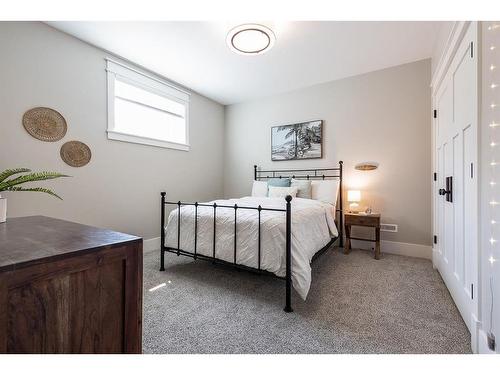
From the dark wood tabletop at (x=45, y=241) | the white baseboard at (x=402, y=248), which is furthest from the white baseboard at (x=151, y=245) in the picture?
the white baseboard at (x=402, y=248)

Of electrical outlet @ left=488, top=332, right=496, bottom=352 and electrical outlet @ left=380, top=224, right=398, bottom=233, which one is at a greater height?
electrical outlet @ left=380, top=224, right=398, bottom=233

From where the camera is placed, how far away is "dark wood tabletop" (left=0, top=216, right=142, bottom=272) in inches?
26.2

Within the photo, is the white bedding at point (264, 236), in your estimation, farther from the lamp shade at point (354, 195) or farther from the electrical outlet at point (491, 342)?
the electrical outlet at point (491, 342)

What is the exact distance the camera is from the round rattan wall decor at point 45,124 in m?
2.21

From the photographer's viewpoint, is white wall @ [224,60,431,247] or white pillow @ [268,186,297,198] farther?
white pillow @ [268,186,297,198]

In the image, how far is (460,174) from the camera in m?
1.72

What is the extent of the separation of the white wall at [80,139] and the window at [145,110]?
0.10 m

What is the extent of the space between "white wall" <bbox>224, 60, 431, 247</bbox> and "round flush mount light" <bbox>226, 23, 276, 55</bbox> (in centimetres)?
161

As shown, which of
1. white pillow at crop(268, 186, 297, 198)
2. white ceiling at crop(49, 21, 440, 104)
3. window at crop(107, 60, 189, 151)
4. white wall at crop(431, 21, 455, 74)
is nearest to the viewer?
white wall at crop(431, 21, 455, 74)

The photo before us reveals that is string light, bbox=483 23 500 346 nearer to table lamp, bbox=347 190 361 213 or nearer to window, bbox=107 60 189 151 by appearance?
table lamp, bbox=347 190 361 213

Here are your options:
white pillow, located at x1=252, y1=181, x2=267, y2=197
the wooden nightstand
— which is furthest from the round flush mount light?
the wooden nightstand

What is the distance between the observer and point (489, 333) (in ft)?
3.92
